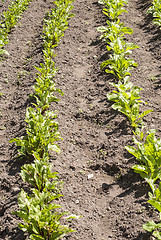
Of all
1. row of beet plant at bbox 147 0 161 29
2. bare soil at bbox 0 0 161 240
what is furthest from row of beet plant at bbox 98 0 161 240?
row of beet plant at bbox 147 0 161 29

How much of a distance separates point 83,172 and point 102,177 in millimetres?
299

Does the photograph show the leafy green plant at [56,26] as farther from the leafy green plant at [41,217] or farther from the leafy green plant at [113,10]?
the leafy green plant at [41,217]

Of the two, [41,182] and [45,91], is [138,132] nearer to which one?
[41,182]

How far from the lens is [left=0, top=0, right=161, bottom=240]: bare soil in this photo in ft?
12.6

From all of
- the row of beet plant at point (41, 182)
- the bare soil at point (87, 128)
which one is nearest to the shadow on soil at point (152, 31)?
the bare soil at point (87, 128)

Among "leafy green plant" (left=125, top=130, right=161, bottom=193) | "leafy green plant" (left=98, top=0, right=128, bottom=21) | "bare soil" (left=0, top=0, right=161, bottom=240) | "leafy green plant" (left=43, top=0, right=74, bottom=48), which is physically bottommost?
"bare soil" (left=0, top=0, right=161, bottom=240)

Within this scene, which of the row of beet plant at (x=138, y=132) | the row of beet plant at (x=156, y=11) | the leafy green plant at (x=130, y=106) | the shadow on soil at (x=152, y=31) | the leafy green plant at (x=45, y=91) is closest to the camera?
the row of beet plant at (x=138, y=132)

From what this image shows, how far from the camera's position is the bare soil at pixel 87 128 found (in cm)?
385

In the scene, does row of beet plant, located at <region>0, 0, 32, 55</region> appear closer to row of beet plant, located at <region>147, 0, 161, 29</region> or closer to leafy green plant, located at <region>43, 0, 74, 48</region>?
leafy green plant, located at <region>43, 0, 74, 48</region>

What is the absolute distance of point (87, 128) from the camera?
18.2 feet

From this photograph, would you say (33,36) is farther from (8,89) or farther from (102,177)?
(102,177)

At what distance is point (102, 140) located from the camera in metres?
5.22

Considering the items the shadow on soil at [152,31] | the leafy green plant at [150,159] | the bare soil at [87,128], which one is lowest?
the bare soil at [87,128]

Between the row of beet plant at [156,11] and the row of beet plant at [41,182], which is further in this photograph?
the row of beet plant at [156,11]
